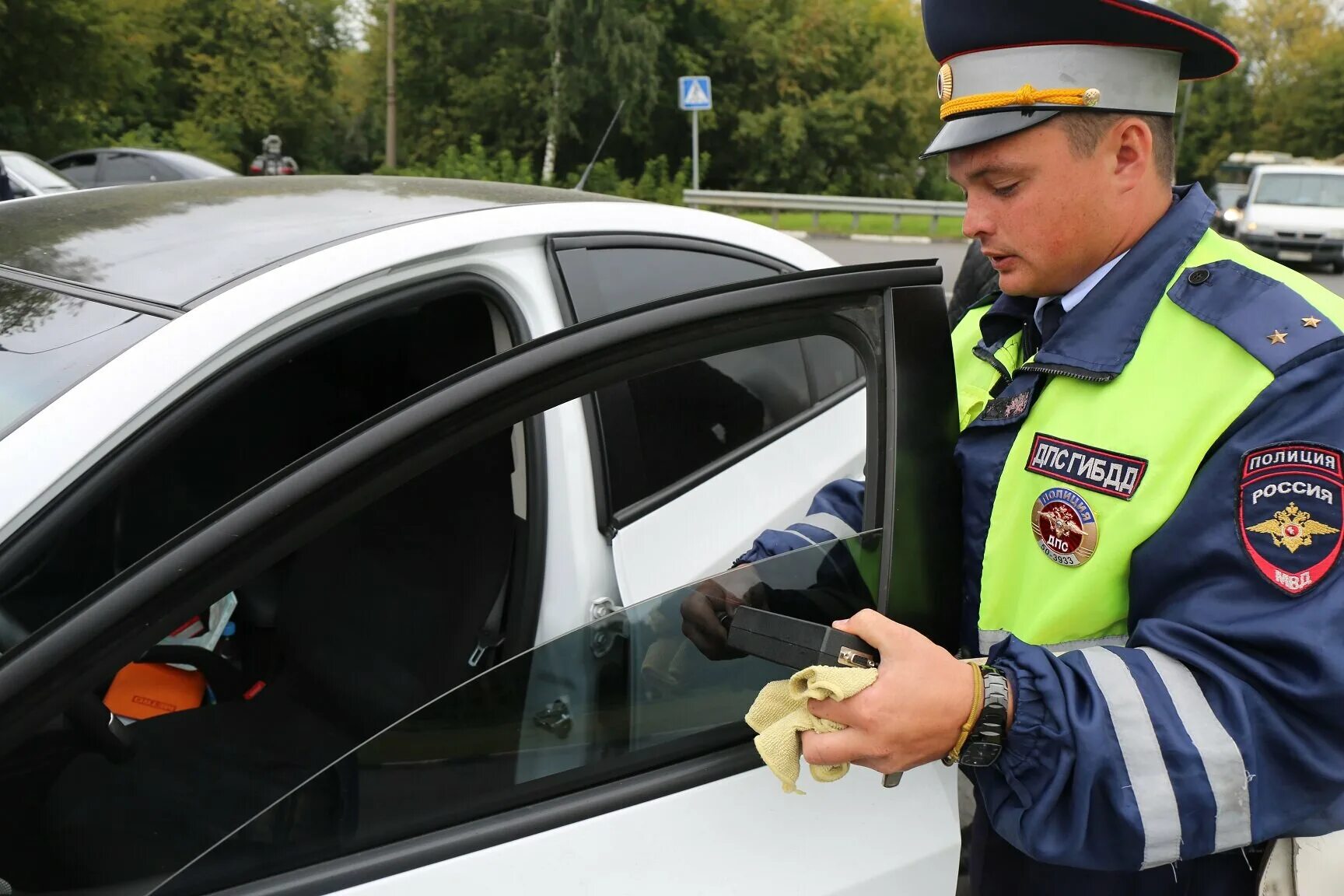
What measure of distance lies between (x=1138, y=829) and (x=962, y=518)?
0.38 m

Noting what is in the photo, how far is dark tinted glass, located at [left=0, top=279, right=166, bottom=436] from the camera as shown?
1.20 metres

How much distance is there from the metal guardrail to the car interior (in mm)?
14206

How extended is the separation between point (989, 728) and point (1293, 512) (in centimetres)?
33

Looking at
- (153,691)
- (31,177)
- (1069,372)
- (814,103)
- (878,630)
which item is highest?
(814,103)

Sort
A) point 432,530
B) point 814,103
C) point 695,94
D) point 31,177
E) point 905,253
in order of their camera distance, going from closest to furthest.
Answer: point 432,530 → point 695,94 → point 31,177 → point 905,253 → point 814,103

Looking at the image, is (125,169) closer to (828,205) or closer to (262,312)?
(828,205)

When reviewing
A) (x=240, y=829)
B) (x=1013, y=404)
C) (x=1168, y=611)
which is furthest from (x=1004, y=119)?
(x=240, y=829)

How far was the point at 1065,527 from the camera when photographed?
1.06m

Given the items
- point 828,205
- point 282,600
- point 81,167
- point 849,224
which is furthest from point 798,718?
point 849,224

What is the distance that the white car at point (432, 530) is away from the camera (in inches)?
36.0

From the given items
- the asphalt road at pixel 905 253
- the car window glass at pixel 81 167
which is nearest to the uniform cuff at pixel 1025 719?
the asphalt road at pixel 905 253

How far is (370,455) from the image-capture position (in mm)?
817

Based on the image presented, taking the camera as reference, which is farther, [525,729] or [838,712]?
[525,729]

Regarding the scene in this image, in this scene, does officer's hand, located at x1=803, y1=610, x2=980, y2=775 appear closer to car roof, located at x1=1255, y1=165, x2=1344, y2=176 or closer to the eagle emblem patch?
the eagle emblem patch
